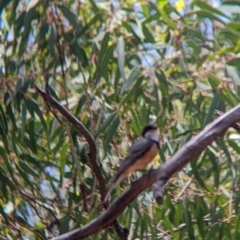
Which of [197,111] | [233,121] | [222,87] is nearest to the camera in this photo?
[233,121]

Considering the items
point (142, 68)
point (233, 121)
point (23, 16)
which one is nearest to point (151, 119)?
point (142, 68)

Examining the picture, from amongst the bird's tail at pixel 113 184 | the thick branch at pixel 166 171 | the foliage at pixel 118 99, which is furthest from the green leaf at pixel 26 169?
the thick branch at pixel 166 171

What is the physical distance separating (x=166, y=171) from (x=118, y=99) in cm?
108

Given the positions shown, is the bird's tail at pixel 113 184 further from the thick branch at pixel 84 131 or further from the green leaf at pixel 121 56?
the green leaf at pixel 121 56

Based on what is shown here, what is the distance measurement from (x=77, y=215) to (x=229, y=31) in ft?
2.96

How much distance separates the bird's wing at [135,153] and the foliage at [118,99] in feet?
0.66

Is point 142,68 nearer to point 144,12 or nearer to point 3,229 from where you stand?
point 144,12

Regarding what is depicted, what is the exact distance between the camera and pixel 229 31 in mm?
3172

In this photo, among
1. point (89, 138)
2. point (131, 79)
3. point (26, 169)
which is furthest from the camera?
point (26, 169)

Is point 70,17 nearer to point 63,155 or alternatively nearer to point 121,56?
point 121,56

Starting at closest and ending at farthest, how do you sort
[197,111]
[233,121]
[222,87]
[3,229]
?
[233,121] < [222,87] < [197,111] < [3,229]

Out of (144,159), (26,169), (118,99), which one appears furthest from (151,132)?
(26,169)

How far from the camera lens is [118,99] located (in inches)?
134

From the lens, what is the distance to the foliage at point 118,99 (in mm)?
3115
